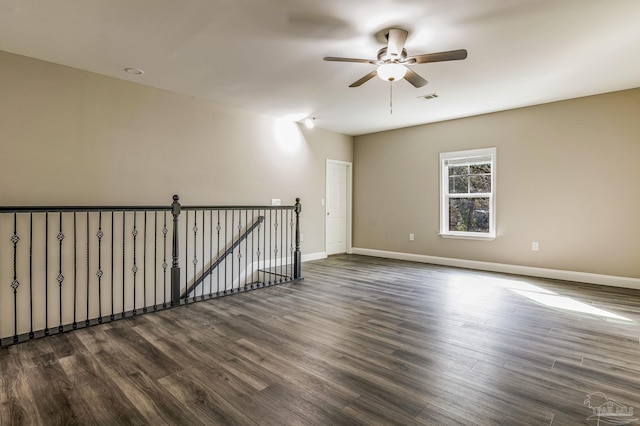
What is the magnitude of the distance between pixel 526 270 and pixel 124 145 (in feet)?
20.1

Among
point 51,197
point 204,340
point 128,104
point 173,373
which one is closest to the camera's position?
point 173,373

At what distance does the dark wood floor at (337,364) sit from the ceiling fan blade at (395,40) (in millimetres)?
2532

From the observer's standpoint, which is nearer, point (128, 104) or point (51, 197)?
point (51, 197)

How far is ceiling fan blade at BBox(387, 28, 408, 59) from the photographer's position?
2.81 metres

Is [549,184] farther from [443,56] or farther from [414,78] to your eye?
[443,56]

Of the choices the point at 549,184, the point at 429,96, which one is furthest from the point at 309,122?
the point at 549,184

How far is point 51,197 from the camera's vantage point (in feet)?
11.6

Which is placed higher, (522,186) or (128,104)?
(128,104)

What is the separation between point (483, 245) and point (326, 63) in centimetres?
410

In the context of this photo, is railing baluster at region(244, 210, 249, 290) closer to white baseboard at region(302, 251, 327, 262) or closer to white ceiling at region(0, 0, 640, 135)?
white baseboard at region(302, 251, 327, 262)

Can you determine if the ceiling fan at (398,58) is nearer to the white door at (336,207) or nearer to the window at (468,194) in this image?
the window at (468,194)

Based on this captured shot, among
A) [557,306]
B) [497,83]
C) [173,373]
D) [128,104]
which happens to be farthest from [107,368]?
[497,83]

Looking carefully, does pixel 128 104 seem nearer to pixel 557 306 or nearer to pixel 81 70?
pixel 81 70

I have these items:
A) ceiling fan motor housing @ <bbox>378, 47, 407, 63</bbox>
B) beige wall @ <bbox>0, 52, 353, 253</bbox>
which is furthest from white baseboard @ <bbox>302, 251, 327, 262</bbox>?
ceiling fan motor housing @ <bbox>378, 47, 407, 63</bbox>
